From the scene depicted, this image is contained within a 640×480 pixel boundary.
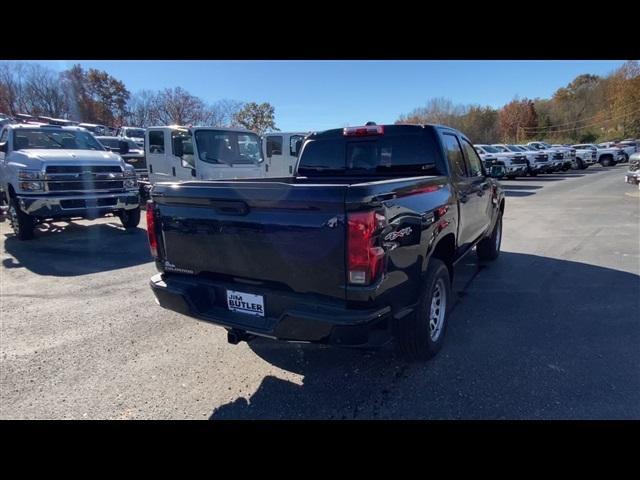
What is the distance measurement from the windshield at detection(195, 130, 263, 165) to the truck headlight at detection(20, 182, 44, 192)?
11.6ft

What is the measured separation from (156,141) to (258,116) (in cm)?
3337

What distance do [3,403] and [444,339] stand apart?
12.3ft

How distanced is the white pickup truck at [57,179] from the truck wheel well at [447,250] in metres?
7.23

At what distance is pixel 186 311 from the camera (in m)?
3.02

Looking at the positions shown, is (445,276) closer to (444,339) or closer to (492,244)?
(444,339)

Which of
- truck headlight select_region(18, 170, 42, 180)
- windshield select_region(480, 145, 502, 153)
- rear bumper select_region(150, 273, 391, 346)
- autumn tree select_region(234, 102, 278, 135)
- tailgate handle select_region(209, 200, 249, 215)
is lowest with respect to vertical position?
rear bumper select_region(150, 273, 391, 346)

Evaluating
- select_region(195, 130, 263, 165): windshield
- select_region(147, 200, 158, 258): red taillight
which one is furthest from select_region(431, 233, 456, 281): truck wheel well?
select_region(195, 130, 263, 165): windshield

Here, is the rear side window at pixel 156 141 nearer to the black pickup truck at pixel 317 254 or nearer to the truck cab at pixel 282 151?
the truck cab at pixel 282 151

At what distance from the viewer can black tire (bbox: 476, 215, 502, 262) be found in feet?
20.5

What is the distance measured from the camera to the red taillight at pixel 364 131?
402 cm

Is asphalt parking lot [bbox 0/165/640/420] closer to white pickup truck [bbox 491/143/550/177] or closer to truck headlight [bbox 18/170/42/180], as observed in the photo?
truck headlight [bbox 18/170/42/180]

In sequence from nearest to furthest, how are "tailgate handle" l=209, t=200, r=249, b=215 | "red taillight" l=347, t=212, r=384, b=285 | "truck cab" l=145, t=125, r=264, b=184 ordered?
"red taillight" l=347, t=212, r=384, b=285 < "tailgate handle" l=209, t=200, r=249, b=215 < "truck cab" l=145, t=125, r=264, b=184

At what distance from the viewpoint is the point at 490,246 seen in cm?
631
